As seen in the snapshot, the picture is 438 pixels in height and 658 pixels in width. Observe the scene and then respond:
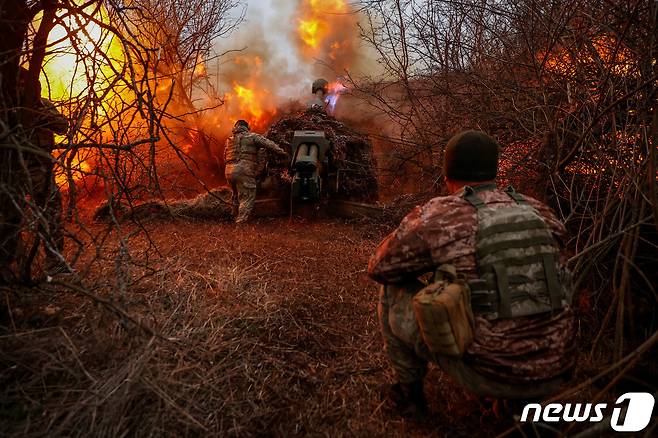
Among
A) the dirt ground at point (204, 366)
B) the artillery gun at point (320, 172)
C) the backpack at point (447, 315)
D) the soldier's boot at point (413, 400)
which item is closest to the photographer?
the backpack at point (447, 315)

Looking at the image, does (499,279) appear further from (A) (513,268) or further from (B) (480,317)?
(B) (480,317)

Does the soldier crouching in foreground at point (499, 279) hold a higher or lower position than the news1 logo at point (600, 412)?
higher

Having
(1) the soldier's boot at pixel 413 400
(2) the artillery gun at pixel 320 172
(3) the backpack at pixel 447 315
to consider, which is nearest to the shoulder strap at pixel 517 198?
(3) the backpack at pixel 447 315

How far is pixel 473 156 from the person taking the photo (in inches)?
83.0

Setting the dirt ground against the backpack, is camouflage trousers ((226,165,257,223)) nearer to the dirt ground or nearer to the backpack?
the dirt ground

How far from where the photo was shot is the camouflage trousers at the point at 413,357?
1.93m

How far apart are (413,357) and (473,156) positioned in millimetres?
1133

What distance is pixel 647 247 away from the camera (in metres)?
3.09

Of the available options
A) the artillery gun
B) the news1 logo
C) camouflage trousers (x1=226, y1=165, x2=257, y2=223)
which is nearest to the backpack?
the news1 logo

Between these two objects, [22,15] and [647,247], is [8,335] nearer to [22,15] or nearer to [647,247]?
[22,15]

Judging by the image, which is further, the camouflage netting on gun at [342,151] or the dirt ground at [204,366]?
the camouflage netting on gun at [342,151]

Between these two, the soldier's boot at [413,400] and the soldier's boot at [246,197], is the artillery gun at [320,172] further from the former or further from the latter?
the soldier's boot at [413,400]

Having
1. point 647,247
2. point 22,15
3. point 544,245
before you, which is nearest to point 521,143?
point 647,247

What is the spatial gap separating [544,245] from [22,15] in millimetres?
3408
